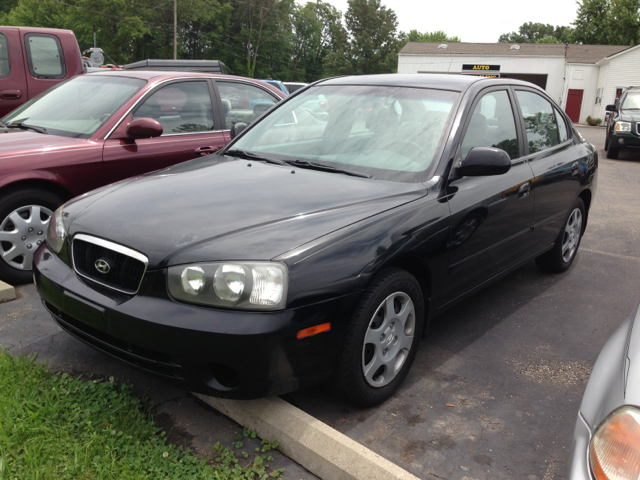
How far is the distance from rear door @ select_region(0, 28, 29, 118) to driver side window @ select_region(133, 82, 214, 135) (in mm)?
3290

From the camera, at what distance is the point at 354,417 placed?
283 centimetres

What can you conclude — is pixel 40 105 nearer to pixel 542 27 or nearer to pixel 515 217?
pixel 515 217

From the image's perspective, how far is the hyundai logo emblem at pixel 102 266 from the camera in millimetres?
2584

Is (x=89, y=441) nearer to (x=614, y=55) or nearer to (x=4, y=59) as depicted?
(x=4, y=59)

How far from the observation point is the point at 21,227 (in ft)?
13.9

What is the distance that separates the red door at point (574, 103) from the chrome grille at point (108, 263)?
161 feet

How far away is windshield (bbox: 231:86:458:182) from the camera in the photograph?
10.9ft

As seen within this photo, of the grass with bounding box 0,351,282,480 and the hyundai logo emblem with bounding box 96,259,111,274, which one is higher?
the hyundai logo emblem with bounding box 96,259,111,274

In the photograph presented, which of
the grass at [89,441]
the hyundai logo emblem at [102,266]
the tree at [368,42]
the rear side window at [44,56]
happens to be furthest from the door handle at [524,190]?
the tree at [368,42]

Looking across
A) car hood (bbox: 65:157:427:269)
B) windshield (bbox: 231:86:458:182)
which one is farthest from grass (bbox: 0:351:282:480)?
windshield (bbox: 231:86:458:182)

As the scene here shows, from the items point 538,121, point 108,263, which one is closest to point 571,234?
point 538,121

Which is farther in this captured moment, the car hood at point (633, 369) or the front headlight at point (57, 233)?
the front headlight at point (57, 233)

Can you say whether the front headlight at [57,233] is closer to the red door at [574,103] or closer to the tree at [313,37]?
the red door at [574,103]

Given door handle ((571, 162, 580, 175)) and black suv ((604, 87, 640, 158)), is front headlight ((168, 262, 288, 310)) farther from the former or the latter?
black suv ((604, 87, 640, 158))
